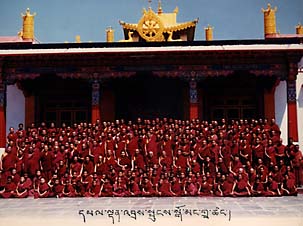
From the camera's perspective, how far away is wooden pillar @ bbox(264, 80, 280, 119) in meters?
12.0

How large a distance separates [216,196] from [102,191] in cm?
243

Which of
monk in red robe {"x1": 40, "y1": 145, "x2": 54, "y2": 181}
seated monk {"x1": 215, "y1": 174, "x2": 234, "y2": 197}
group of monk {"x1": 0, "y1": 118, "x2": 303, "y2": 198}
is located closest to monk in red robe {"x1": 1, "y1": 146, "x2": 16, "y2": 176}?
group of monk {"x1": 0, "y1": 118, "x2": 303, "y2": 198}

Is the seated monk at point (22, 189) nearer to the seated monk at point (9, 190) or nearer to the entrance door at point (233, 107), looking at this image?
the seated monk at point (9, 190)

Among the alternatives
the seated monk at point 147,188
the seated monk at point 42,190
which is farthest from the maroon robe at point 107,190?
the seated monk at point 42,190

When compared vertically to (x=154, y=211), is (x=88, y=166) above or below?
above

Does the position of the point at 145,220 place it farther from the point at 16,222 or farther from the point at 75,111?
the point at 75,111

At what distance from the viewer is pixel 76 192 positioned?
8.70 m

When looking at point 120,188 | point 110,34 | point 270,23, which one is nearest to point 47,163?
point 120,188

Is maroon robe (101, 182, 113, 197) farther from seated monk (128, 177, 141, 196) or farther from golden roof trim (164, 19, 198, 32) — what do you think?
golden roof trim (164, 19, 198, 32)

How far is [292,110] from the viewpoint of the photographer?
10711 mm

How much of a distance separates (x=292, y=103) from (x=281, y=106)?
129cm

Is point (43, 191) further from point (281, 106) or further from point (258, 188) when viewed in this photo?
point (281, 106)

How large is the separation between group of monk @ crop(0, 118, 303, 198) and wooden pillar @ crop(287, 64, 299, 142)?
2.70 feet

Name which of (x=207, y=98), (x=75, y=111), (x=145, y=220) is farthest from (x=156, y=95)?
(x=145, y=220)
